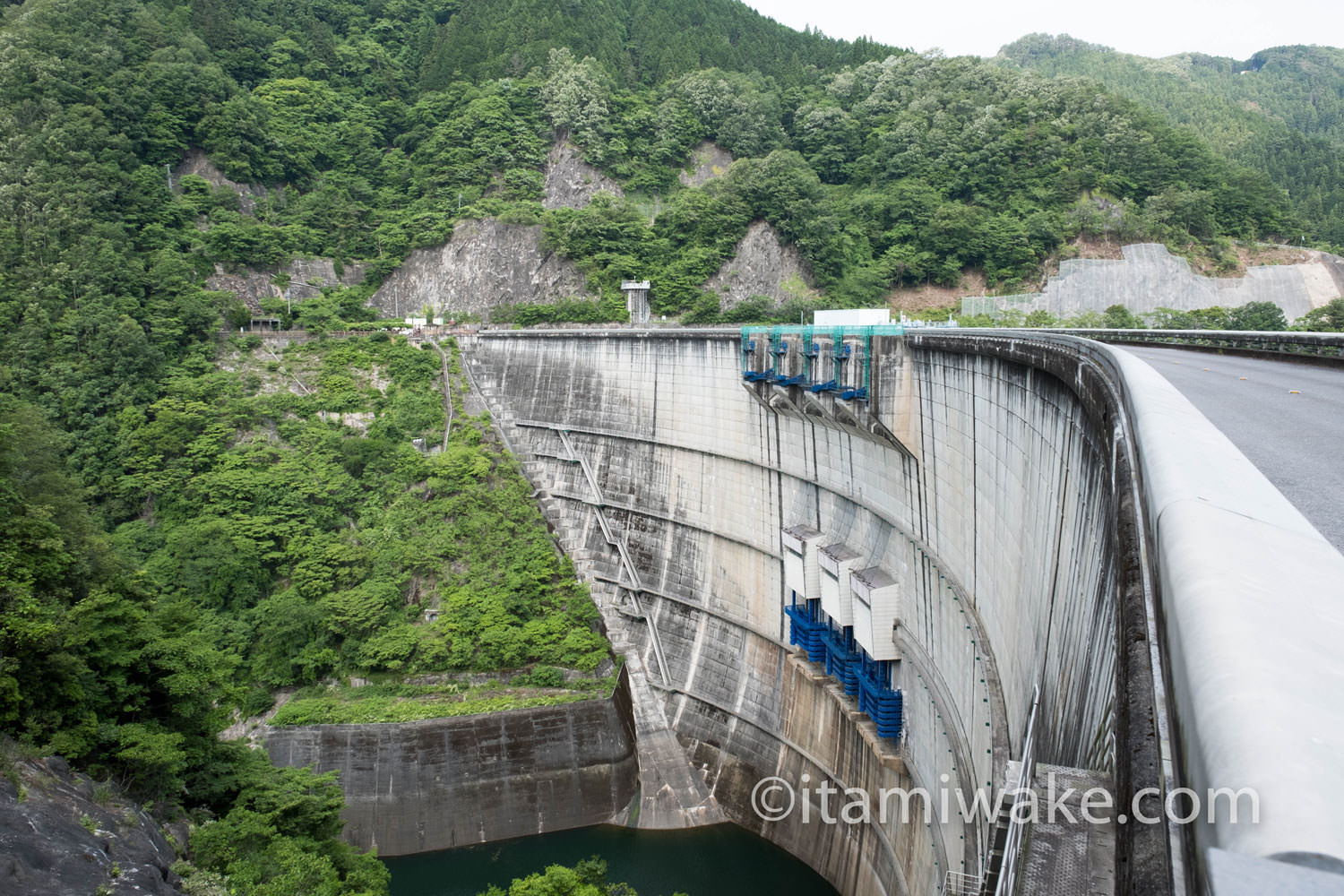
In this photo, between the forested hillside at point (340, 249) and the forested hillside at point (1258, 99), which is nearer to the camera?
the forested hillside at point (340, 249)

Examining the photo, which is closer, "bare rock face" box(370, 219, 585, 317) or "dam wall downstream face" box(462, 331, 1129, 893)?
"dam wall downstream face" box(462, 331, 1129, 893)

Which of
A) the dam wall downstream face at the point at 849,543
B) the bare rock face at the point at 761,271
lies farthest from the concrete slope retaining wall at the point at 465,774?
the bare rock face at the point at 761,271

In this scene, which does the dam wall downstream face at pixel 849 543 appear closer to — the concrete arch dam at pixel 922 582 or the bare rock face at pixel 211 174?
the concrete arch dam at pixel 922 582

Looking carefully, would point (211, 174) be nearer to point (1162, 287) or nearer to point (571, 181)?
point (571, 181)

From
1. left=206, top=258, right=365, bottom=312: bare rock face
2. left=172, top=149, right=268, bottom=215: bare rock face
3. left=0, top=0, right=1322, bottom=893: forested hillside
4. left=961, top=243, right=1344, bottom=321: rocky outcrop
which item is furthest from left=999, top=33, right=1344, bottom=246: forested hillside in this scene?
left=172, top=149, right=268, bottom=215: bare rock face

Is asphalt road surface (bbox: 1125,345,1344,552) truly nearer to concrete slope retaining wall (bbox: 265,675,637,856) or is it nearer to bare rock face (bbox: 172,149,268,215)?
concrete slope retaining wall (bbox: 265,675,637,856)

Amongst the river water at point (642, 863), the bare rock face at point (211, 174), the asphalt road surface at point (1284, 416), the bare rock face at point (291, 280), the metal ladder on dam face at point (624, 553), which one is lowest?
the river water at point (642, 863)

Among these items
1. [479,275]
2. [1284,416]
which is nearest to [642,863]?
[1284,416]
